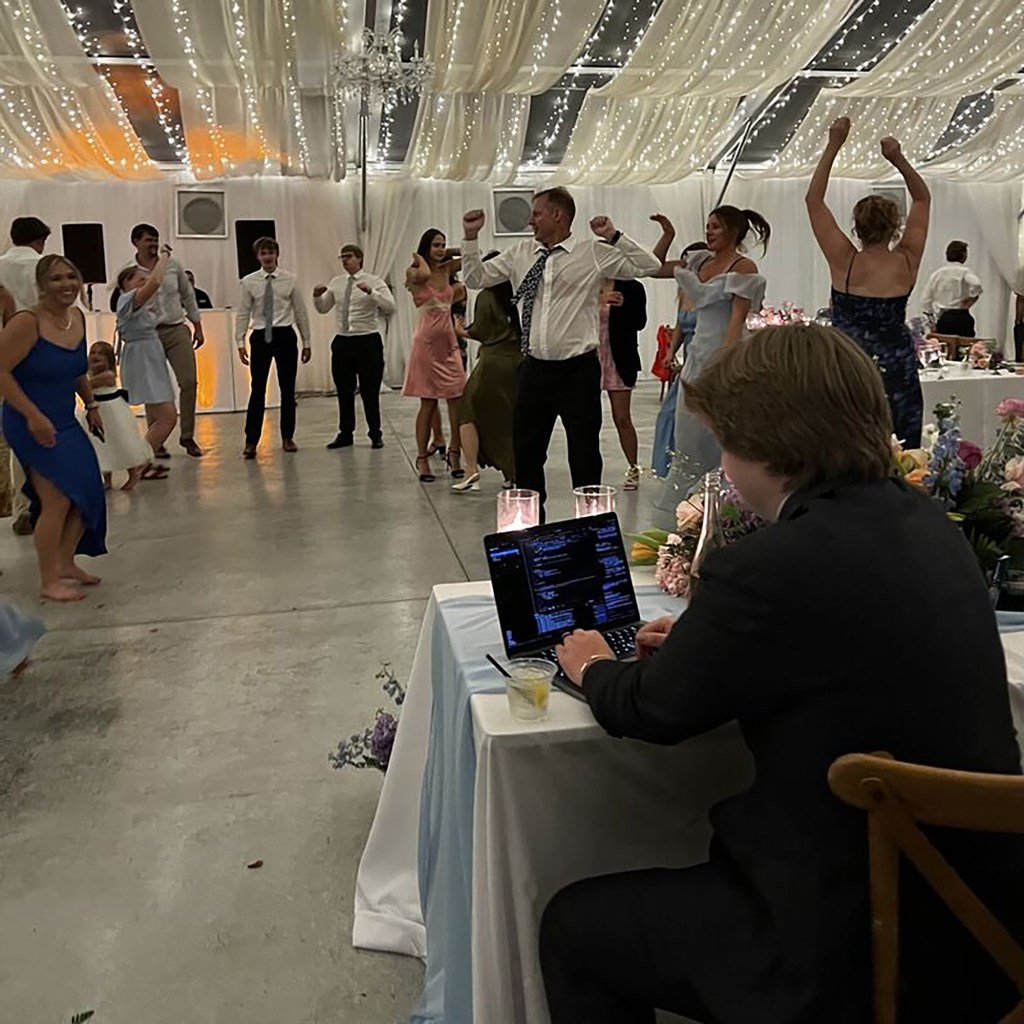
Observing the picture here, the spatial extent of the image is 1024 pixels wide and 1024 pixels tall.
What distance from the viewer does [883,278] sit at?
162 inches

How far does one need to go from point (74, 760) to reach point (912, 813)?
234cm

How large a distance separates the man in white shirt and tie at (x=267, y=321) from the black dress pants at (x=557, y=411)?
3.15 metres

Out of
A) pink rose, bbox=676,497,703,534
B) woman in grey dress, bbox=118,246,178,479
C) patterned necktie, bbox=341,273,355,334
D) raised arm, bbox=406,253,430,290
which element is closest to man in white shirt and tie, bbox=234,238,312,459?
patterned necktie, bbox=341,273,355,334

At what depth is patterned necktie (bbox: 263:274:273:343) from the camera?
24.3ft

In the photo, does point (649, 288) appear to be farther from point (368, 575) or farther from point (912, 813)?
point (912, 813)

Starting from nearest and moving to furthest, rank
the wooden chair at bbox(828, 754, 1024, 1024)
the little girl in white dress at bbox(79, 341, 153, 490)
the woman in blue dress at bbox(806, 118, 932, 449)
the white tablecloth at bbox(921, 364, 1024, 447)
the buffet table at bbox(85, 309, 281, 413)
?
the wooden chair at bbox(828, 754, 1024, 1024) → the woman in blue dress at bbox(806, 118, 932, 449) → the white tablecloth at bbox(921, 364, 1024, 447) → the little girl in white dress at bbox(79, 341, 153, 490) → the buffet table at bbox(85, 309, 281, 413)

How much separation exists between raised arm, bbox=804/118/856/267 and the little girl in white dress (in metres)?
3.88

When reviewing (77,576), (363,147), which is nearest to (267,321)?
(77,576)

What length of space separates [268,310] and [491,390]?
2.35 m

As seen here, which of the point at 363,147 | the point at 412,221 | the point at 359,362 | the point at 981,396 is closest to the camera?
the point at 981,396

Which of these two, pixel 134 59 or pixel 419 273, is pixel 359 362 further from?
pixel 134 59

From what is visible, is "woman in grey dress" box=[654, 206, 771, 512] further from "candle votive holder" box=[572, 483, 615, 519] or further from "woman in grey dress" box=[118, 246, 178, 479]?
"woman in grey dress" box=[118, 246, 178, 479]

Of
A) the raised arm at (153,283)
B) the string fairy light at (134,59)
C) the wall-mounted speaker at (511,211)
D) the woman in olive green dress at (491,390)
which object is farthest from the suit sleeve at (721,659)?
the wall-mounted speaker at (511,211)

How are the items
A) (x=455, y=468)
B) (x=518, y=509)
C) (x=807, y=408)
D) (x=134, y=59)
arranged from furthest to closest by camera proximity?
(x=134, y=59)
(x=455, y=468)
(x=518, y=509)
(x=807, y=408)
